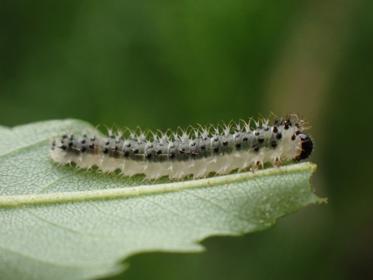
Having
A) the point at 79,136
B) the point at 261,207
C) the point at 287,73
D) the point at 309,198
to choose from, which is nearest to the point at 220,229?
the point at 261,207

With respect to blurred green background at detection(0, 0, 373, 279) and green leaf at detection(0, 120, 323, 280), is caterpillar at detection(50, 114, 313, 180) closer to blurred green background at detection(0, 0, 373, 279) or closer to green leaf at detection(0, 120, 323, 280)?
green leaf at detection(0, 120, 323, 280)

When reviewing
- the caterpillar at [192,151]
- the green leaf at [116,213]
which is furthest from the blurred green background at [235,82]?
the green leaf at [116,213]

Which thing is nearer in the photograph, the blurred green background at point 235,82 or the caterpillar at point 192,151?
the caterpillar at point 192,151

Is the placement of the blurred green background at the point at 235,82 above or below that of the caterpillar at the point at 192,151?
above

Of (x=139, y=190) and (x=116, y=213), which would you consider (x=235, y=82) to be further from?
(x=116, y=213)

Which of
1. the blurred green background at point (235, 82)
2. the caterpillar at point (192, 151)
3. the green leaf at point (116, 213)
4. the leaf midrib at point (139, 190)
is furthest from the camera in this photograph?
the blurred green background at point (235, 82)

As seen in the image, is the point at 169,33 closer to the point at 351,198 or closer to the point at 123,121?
the point at 123,121

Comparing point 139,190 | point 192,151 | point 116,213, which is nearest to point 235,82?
point 192,151

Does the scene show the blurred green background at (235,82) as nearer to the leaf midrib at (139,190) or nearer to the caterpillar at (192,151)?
the caterpillar at (192,151)
